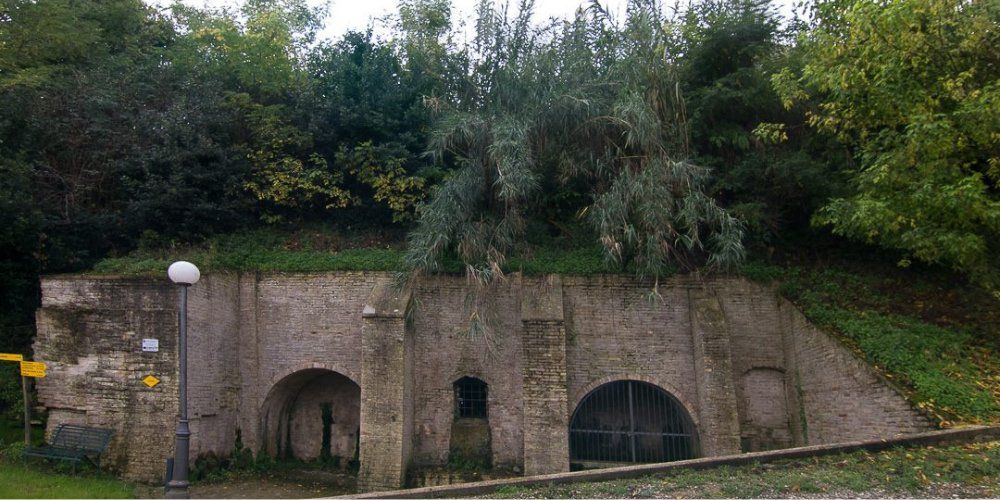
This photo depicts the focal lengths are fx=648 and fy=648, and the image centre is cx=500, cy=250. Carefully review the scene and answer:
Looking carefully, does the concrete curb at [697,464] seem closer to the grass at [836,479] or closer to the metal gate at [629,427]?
the grass at [836,479]

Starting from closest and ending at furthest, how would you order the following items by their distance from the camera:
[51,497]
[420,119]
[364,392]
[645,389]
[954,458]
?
[954,458] < [51,497] < [364,392] < [645,389] < [420,119]

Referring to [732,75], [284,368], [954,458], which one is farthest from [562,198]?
[954,458]

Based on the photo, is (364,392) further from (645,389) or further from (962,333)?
(962,333)

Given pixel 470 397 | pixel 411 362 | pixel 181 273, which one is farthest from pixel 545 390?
pixel 181 273

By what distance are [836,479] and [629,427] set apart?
617 centimetres

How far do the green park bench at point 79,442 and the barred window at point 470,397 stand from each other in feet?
22.0

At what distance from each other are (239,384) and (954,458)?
1304 cm

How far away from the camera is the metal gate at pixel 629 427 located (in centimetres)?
1376

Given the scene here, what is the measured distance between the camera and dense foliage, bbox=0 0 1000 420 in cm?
1321

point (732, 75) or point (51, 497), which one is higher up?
point (732, 75)

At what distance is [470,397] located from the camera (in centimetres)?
1431

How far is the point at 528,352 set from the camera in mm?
13164

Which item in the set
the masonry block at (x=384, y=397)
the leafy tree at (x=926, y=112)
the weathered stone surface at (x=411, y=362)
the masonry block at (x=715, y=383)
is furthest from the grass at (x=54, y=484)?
the leafy tree at (x=926, y=112)

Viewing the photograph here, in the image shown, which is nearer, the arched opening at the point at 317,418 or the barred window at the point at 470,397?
the barred window at the point at 470,397
